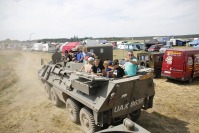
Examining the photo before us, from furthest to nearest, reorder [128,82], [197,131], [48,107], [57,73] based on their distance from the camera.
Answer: [48,107]
[57,73]
[197,131]
[128,82]

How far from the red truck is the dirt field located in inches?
40.1

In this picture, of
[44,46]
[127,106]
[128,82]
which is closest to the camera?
[128,82]

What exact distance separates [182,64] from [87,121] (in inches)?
314

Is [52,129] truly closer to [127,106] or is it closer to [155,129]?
[127,106]

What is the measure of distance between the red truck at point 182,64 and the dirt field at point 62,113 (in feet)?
3.34

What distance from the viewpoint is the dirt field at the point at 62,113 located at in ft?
21.5

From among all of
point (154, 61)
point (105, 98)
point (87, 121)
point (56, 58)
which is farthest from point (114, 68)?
point (154, 61)

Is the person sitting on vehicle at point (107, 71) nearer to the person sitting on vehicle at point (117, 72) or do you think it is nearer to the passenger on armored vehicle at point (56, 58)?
the person sitting on vehicle at point (117, 72)

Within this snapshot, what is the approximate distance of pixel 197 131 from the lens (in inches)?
250

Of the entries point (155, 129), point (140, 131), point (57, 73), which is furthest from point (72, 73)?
point (140, 131)

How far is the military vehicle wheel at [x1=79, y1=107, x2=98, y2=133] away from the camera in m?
5.68

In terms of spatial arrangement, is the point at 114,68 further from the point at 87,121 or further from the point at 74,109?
the point at 74,109

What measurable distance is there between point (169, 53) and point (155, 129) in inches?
284

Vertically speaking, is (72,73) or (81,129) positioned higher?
(72,73)
